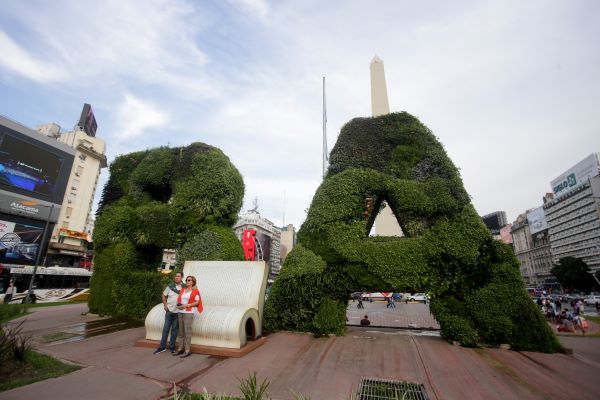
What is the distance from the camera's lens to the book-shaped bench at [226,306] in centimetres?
662

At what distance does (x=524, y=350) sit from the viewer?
282 inches

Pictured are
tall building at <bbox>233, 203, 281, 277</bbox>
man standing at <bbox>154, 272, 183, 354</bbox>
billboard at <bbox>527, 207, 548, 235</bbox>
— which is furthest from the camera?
billboard at <bbox>527, 207, 548, 235</bbox>

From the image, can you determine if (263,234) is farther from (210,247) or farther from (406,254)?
(406,254)

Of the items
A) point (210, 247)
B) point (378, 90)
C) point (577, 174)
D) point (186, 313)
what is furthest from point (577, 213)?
point (186, 313)

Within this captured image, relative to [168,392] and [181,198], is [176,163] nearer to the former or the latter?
[181,198]

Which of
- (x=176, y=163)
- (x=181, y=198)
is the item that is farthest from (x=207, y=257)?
(x=176, y=163)

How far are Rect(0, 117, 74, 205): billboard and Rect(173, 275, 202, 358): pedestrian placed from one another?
38669 millimetres

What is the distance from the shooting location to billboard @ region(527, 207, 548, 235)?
337ft

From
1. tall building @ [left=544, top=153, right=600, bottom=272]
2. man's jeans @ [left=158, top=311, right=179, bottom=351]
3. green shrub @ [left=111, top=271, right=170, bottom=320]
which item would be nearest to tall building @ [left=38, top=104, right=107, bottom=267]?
green shrub @ [left=111, top=271, right=170, bottom=320]

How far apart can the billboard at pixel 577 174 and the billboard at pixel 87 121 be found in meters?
119

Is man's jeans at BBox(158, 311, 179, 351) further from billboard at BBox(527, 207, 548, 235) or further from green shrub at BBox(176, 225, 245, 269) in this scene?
billboard at BBox(527, 207, 548, 235)

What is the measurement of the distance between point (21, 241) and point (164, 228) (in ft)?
114

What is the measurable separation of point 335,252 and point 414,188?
3088 millimetres

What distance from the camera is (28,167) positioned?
33.9 meters
